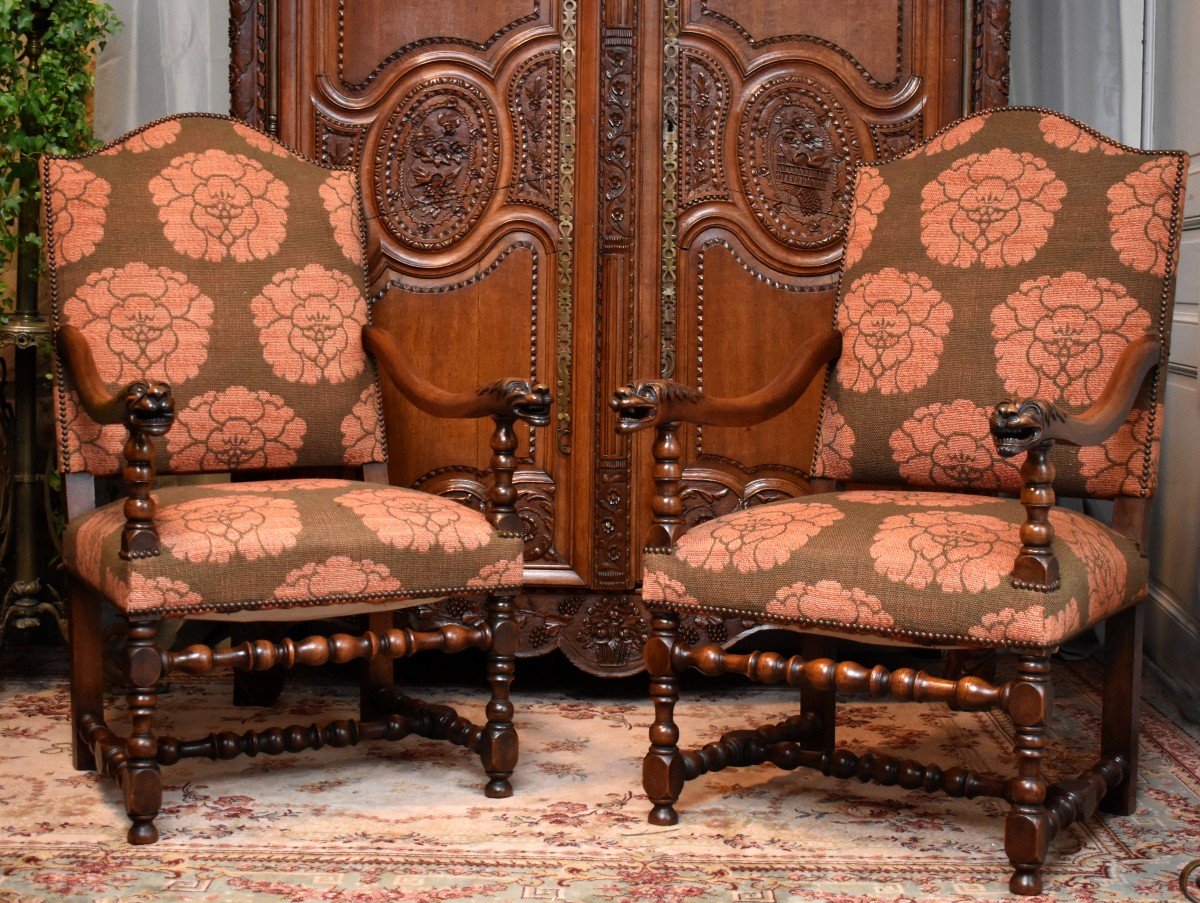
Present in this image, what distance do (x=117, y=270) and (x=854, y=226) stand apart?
4.68ft

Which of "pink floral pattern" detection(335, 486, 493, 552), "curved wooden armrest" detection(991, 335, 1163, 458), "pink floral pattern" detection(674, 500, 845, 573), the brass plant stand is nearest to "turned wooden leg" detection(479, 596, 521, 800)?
"pink floral pattern" detection(335, 486, 493, 552)

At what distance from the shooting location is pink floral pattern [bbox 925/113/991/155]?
8.77 feet

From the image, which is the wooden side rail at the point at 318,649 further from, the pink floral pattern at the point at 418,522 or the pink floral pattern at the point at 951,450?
the pink floral pattern at the point at 951,450

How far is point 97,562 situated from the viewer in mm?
2342

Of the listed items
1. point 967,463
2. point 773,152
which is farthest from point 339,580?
point 773,152

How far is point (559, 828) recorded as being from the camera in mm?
2367

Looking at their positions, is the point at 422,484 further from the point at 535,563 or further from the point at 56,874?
the point at 56,874

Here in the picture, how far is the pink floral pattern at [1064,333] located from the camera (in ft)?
8.04

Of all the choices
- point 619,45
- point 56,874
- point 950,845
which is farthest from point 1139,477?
point 56,874

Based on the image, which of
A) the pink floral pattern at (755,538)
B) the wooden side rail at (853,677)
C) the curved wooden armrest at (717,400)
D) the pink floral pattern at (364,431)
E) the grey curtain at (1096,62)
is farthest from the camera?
the grey curtain at (1096,62)

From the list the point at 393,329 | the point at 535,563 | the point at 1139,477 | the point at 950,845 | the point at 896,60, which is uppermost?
the point at 896,60

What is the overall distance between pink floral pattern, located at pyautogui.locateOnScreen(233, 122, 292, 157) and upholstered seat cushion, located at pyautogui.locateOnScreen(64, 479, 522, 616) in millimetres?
740

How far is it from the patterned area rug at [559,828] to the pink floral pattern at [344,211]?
3.35 ft

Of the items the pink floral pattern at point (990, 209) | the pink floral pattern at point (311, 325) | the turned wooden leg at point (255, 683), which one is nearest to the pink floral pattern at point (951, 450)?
the pink floral pattern at point (990, 209)
